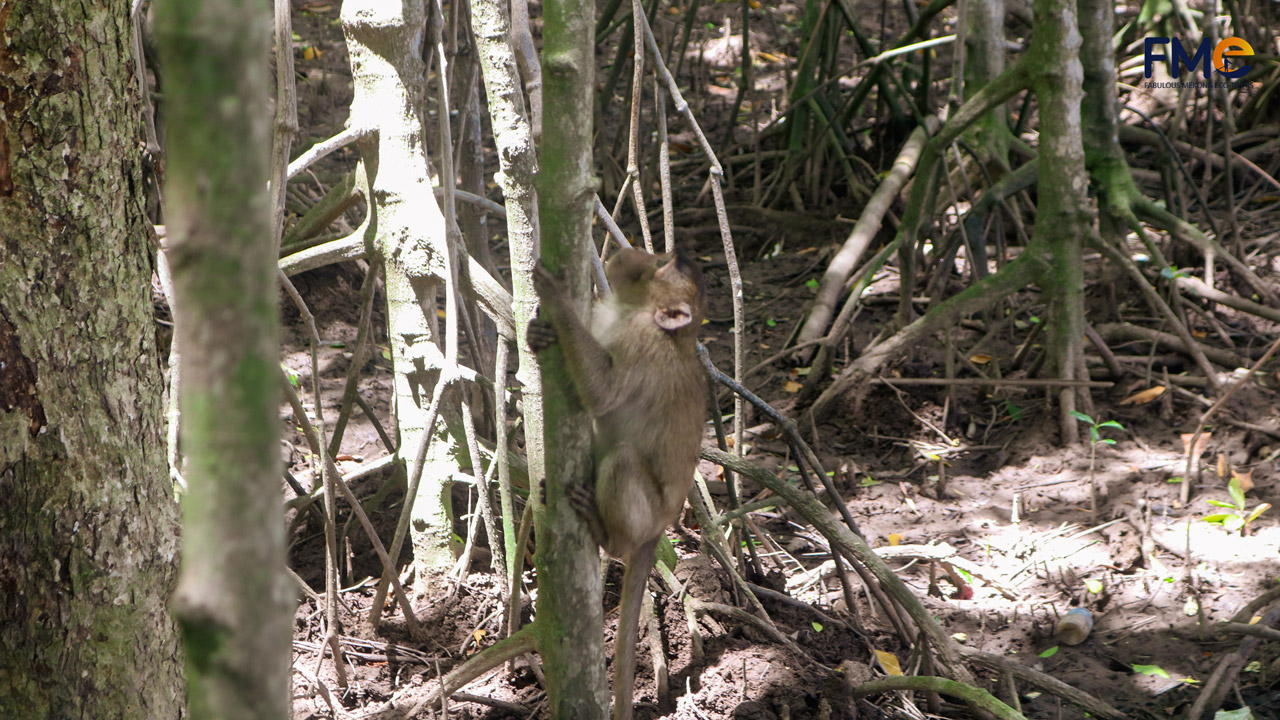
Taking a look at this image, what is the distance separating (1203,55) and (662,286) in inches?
242

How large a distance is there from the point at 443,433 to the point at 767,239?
15.2 feet

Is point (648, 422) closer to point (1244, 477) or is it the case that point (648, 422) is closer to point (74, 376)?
point (74, 376)

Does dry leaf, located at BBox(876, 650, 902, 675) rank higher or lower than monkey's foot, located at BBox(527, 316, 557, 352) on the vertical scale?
lower

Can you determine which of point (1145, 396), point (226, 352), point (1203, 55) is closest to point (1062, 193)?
point (1145, 396)

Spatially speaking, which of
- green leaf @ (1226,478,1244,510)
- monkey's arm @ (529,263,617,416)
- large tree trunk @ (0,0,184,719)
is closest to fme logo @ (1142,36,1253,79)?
green leaf @ (1226,478,1244,510)

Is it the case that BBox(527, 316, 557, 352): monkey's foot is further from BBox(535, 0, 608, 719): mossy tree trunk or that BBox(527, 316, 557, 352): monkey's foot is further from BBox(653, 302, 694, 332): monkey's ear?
BBox(653, 302, 694, 332): monkey's ear

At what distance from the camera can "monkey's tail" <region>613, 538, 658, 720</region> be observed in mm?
2973

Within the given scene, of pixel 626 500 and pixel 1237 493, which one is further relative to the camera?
pixel 1237 493

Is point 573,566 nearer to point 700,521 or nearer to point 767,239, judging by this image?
point 700,521

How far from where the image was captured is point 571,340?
2.50 m

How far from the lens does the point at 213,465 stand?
→ 795 millimetres

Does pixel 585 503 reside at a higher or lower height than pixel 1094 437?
higher

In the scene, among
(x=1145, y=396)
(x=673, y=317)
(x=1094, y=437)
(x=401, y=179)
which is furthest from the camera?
(x=1145, y=396)

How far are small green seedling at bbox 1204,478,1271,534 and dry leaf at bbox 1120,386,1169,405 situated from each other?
94 centimetres
